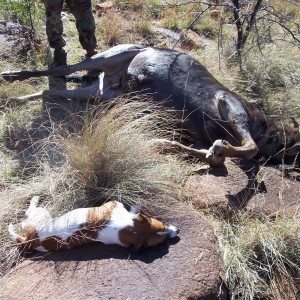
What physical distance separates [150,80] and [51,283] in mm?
2852

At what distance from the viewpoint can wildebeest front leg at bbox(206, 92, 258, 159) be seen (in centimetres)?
468

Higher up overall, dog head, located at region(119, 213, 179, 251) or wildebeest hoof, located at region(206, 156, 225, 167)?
dog head, located at region(119, 213, 179, 251)

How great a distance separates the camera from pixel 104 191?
155 inches

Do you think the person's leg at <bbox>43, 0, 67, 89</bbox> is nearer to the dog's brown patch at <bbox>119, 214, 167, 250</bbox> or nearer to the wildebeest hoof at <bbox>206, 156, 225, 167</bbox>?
the wildebeest hoof at <bbox>206, 156, 225, 167</bbox>

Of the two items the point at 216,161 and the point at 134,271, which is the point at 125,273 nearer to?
the point at 134,271

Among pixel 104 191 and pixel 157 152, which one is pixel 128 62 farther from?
pixel 104 191

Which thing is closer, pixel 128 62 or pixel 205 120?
pixel 205 120

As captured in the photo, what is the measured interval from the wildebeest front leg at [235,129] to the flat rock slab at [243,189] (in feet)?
0.51

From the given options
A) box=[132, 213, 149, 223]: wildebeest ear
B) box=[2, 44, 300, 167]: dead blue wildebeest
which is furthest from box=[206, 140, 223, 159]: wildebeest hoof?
box=[132, 213, 149, 223]: wildebeest ear

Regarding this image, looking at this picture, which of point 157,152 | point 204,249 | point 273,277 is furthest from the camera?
point 157,152

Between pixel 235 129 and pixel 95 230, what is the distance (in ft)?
7.27

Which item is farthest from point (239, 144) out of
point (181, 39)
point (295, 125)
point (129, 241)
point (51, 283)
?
point (181, 39)

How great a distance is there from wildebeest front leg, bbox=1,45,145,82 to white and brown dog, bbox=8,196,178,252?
8.91 feet

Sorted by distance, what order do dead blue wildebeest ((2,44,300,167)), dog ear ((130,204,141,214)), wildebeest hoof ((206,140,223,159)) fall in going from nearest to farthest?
dog ear ((130,204,141,214)), wildebeest hoof ((206,140,223,159)), dead blue wildebeest ((2,44,300,167))
